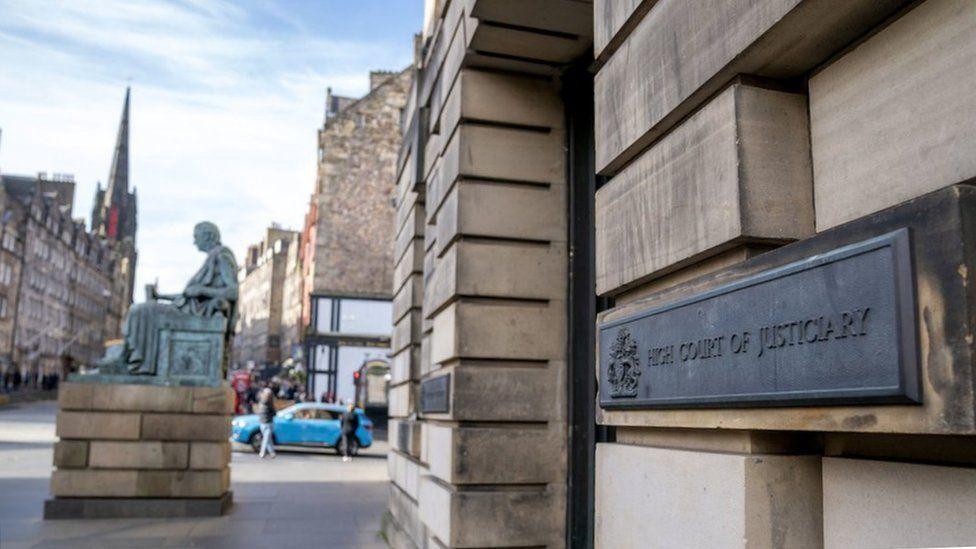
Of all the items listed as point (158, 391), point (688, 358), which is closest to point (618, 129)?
point (688, 358)

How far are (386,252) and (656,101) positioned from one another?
130ft

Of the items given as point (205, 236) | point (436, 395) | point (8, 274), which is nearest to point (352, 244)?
point (205, 236)

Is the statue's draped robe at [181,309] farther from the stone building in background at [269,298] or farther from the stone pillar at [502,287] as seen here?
the stone building in background at [269,298]

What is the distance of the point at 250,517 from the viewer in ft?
35.5

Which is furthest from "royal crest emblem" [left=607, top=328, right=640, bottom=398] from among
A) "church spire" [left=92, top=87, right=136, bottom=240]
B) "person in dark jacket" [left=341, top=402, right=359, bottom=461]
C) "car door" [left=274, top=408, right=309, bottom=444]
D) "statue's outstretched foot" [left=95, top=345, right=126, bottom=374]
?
"church spire" [left=92, top=87, right=136, bottom=240]

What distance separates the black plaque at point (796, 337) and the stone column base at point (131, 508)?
9416 mm

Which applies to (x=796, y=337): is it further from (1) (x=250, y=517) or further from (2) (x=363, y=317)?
(2) (x=363, y=317)

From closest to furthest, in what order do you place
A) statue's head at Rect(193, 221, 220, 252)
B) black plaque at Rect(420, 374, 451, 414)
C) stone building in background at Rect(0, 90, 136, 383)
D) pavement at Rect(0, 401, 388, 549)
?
black plaque at Rect(420, 374, 451, 414) < pavement at Rect(0, 401, 388, 549) < statue's head at Rect(193, 221, 220, 252) < stone building in background at Rect(0, 90, 136, 383)

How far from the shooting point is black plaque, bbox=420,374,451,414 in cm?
581

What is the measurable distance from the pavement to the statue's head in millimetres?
3861

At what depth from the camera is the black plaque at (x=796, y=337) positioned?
5.47ft

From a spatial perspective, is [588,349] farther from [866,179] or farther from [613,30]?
[866,179]

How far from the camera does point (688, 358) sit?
98.5 inches

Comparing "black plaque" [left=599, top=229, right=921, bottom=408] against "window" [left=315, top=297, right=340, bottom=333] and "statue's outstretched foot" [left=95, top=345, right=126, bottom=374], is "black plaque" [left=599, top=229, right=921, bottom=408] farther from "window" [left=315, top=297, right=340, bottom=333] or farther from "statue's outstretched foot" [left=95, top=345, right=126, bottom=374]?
"window" [left=315, top=297, right=340, bottom=333]
